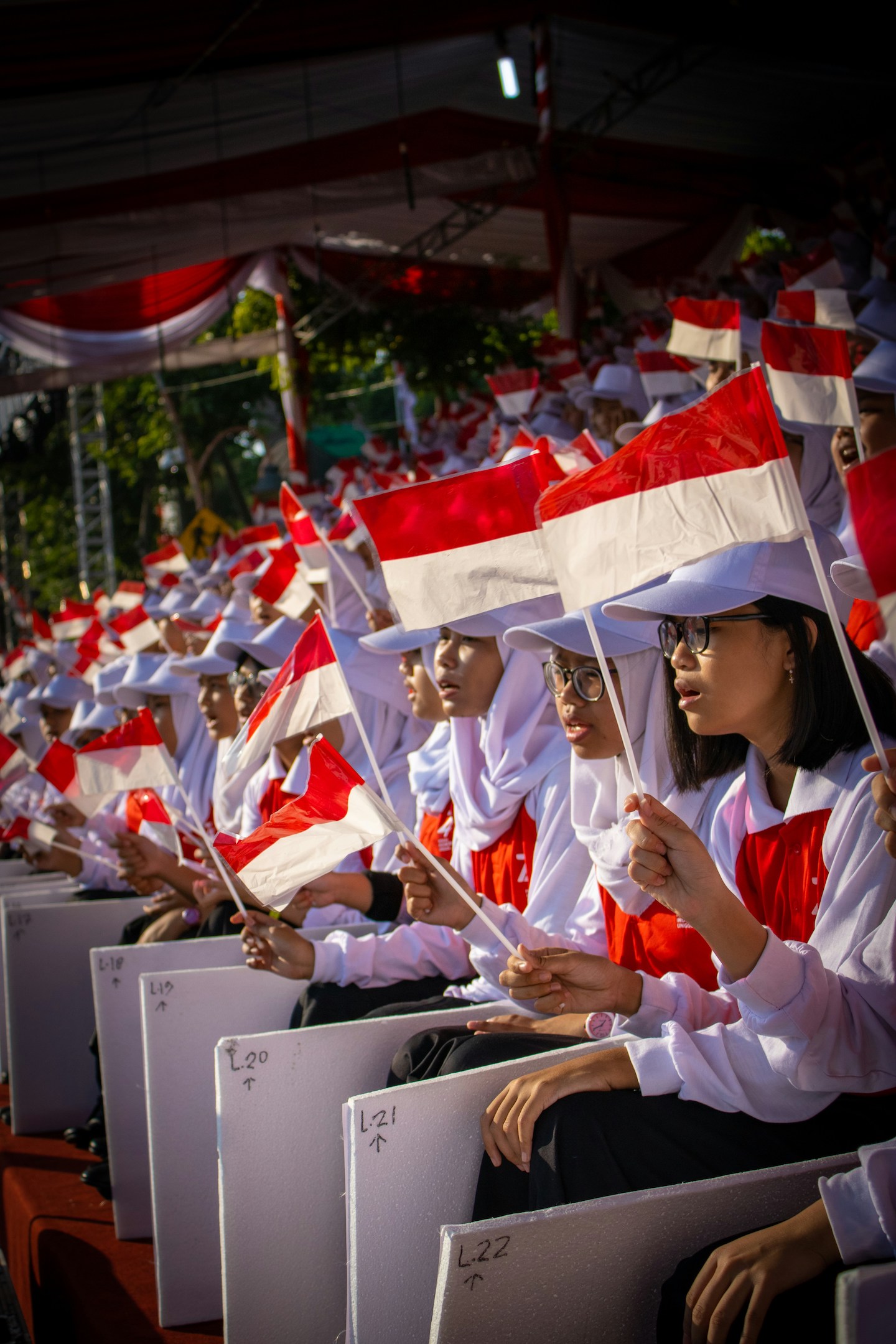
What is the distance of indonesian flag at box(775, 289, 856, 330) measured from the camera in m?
4.40

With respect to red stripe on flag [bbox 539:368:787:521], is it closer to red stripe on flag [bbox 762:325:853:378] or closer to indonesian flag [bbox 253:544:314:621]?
red stripe on flag [bbox 762:325:853:378]

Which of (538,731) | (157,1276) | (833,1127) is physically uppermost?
(538,731)

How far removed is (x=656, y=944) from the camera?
7.75 ft

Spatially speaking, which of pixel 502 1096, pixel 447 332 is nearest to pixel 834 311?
pixel 502 1096

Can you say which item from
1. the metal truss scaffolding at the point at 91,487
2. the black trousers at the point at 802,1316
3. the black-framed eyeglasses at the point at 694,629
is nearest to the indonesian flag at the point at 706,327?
the black-framed eyeglasses at the point at 694,629

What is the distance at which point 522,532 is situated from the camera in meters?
2.00

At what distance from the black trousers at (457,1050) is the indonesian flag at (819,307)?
325 cm

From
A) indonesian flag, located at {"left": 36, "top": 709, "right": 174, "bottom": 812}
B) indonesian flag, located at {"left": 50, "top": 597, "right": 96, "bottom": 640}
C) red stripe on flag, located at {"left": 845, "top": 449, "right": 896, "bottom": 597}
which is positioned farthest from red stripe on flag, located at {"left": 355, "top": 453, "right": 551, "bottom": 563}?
indonesian flag, located at {"left": 50, "top": 597, "right": 96, "bottom": 640}

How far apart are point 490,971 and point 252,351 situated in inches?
485

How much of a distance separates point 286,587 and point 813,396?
225cm

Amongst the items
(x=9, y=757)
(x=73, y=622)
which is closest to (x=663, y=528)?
(x=9, y=757)

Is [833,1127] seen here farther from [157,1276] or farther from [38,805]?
[38,805]

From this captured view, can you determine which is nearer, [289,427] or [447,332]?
[447,332]

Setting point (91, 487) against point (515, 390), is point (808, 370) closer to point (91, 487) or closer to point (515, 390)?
point (515, 390)
